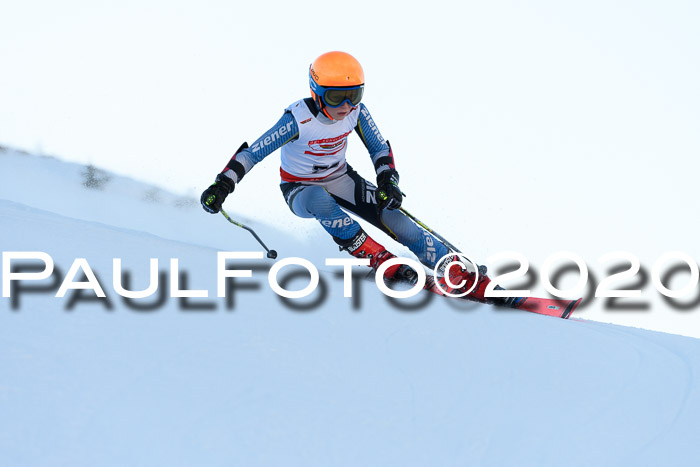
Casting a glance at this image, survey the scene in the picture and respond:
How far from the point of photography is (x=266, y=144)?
15.7 feet

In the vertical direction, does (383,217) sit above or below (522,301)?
above

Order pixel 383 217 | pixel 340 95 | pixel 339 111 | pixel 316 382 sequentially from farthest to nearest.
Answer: pixel 383 217, pixel 339 111, pixel 340 95, pixel 316 382

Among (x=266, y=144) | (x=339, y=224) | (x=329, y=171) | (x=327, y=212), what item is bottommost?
(x=339, y=224)

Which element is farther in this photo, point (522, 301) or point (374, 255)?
point (374, 255)

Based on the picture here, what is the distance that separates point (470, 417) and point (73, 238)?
2600mm

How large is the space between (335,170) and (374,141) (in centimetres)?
43

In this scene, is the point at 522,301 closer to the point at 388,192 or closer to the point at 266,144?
the point at 388,192

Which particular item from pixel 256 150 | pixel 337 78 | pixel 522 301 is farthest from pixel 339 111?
pixel 522 301

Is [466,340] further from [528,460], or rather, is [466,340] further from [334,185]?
[334,185]

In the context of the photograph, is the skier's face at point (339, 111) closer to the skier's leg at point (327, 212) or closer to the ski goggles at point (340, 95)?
the ski goggles at point (340, 95)

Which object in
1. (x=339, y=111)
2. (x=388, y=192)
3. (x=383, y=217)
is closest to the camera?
(x=339, y=111)

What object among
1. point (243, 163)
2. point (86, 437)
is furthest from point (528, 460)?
point (243, 163)

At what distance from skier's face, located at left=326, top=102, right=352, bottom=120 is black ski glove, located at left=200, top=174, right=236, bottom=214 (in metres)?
0.97

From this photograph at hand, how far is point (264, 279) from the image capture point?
338 centimetres
